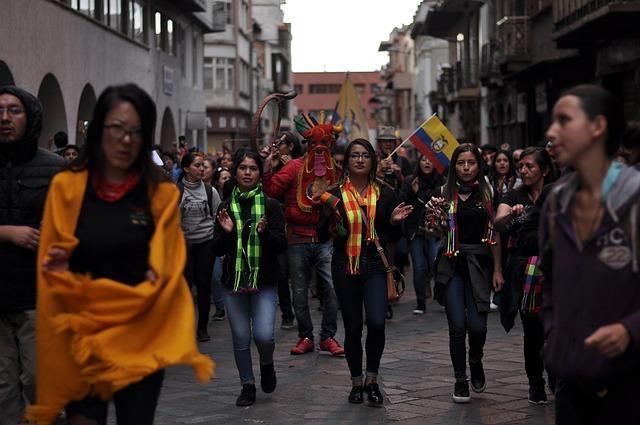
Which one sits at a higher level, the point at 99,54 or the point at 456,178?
the point at 99,54

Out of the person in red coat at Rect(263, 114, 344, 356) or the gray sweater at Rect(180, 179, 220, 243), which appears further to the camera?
the gray sweater at Rect(180, 179, 220, 243)

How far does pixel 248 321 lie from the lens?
28.3ft

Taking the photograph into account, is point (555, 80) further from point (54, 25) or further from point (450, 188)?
point (450, 188)

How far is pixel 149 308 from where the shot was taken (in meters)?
4.77

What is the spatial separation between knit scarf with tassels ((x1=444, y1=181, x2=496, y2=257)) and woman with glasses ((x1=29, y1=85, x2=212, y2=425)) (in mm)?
3945

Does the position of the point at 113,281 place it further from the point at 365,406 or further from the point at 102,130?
the point at 365,406

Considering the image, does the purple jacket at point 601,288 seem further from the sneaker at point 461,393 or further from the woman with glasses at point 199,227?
the woman with glasses at point 199,227

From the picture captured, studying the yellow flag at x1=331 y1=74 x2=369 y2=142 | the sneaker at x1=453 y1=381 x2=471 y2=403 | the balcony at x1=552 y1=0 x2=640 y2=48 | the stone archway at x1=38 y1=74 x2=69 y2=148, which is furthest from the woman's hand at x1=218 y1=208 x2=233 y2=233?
the stone archway at x1=38 y1=74 x2=69 y2=148

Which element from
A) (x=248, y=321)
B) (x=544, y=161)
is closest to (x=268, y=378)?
(x=248, y=321)

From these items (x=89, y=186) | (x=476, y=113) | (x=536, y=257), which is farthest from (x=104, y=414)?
(x=476, y=113)

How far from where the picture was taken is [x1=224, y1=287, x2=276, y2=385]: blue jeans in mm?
8508

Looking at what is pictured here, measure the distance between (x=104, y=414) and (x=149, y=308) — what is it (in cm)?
55

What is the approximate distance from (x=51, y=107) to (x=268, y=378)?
16393 mm

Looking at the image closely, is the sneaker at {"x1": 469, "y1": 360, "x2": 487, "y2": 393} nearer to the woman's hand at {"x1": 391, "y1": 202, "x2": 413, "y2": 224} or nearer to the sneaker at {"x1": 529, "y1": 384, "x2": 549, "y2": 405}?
the sneaker at {"x1": 529, "y1": 384, "x2": 549, "y2": 405}
